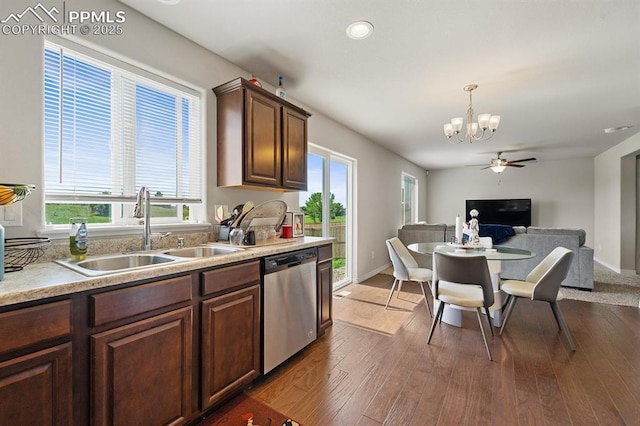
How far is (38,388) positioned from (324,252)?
1939 mm

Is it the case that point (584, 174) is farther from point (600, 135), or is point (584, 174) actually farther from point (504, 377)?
point (504, 377)

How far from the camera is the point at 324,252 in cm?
261

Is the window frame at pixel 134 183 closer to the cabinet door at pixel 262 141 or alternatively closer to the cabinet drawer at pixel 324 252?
the cabinet door at pixel 262 141

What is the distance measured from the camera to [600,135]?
188 inches

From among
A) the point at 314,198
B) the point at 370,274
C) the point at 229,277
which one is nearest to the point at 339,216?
the point at 314,198

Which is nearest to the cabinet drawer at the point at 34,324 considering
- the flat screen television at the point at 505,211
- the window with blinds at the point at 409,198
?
the window with blinds at the point at 409,198

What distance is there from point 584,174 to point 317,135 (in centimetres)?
728

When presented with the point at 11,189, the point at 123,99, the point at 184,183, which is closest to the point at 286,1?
the point at 123,99

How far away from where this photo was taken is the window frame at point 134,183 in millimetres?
1599

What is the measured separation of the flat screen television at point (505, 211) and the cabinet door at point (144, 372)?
8.31 m

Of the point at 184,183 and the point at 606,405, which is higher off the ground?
the point at 184,183

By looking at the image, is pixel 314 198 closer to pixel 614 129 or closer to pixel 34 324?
pixel 34 324

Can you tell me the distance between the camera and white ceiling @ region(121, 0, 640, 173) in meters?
1.85

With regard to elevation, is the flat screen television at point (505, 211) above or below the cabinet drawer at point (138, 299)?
above
